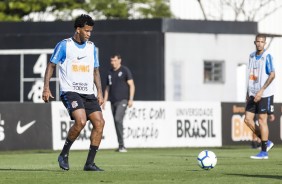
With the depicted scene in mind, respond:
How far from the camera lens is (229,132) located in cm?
2870

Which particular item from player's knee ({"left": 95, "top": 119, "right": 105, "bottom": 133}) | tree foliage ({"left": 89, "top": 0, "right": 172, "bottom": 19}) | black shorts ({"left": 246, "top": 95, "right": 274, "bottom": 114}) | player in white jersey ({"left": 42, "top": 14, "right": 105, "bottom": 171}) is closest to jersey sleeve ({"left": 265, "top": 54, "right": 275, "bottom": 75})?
black shorts ({"left": 246, "top": 95, "right": 274, "bottom": 114})

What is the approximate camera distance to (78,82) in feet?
50.8

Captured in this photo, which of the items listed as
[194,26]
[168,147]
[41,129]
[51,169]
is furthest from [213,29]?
[51,169]

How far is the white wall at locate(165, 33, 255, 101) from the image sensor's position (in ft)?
120

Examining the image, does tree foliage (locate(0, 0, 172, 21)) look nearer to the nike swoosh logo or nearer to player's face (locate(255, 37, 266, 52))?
the nike swoosh logo

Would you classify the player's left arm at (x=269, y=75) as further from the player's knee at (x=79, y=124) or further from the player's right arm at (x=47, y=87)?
the player's right arm at (x=47, y=87)

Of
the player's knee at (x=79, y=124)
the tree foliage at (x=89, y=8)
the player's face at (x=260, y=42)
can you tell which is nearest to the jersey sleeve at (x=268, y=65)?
the player's face at (x=260, y=42)

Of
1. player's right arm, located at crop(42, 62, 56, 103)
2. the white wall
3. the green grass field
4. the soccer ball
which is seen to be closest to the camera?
the green grass field

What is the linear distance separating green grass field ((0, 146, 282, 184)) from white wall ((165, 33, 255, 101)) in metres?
16.5

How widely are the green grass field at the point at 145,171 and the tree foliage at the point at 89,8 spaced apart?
3444cm

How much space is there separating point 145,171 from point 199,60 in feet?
72.5

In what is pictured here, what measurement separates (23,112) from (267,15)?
24808 mm

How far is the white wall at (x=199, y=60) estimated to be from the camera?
36.7 metres

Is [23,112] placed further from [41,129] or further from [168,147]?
[168,147]
